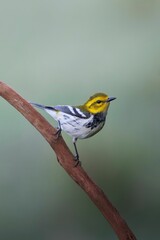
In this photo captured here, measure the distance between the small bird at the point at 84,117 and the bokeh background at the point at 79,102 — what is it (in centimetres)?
30

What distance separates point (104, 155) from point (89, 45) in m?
0.37

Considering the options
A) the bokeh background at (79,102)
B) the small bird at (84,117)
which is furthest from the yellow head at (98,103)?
the bokeh background at (79,102)

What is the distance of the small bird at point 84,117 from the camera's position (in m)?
1.28

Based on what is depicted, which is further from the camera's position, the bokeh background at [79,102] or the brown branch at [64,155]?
the bokeh background at [79,102]

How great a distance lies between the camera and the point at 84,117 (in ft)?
4.22

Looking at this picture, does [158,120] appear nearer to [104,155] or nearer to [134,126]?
[134,126]

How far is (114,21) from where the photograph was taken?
1.61 m

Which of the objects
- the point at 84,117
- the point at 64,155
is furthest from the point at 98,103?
the point at 64,155

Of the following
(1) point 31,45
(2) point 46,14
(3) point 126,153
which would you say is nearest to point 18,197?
(3) point 126,153

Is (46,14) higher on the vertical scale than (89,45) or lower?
higher

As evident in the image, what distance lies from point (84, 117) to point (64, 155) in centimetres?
12

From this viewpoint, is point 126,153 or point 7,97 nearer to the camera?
point 7,97

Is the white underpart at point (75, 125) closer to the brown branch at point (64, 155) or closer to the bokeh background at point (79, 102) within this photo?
the brown branch at point (64, 155)

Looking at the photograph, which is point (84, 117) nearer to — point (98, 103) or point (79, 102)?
point (98, 103)
